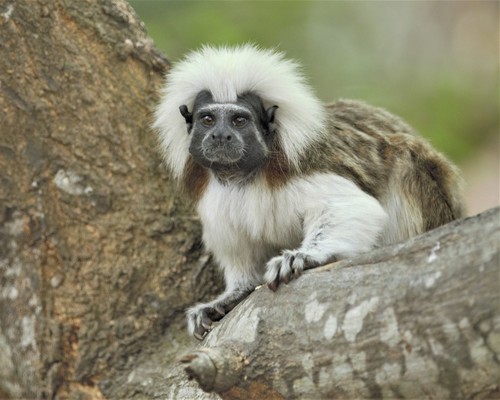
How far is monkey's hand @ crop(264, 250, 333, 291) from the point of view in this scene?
360 centimetres

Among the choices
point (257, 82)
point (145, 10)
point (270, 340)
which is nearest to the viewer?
point (270, 340)

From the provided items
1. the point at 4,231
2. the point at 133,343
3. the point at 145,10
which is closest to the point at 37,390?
the point at 133,343

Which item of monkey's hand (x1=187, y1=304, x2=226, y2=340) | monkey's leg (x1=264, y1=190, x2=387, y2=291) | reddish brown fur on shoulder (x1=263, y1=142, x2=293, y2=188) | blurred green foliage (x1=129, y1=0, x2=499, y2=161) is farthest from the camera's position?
blurred green foliage (x1=129, y1=0, x2=499, y2=161)

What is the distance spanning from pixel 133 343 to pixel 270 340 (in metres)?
1.37

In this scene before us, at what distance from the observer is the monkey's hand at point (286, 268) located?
3.60 m

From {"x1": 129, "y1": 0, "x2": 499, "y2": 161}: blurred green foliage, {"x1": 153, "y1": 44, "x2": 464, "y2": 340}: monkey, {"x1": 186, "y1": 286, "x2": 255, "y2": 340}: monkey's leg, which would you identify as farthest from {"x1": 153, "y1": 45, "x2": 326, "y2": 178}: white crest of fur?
{"x1": 129, "y1": 0, "x2": 499, "y2": 161}: blurred green foliage

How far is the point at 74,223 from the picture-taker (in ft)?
15.0

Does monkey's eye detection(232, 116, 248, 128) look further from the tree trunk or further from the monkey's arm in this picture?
the tree trunk

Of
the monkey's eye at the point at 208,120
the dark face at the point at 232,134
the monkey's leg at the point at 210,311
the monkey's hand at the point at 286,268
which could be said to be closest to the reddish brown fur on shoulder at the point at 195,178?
the dark face at the point at 232,134

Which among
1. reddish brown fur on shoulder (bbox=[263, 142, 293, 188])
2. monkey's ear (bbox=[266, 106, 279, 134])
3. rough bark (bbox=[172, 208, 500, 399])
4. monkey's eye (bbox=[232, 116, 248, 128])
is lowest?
rough bark (bbox=[172, 208, 500, 399])

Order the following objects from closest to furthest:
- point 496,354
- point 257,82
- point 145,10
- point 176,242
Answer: point 496,354 → point 257,82 → point 176,242 → point 145,10

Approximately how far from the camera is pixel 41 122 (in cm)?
456

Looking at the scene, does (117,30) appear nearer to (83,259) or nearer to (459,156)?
(83,259)

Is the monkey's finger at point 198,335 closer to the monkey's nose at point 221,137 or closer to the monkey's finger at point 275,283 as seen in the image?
the monkey's finger at point 275,283
